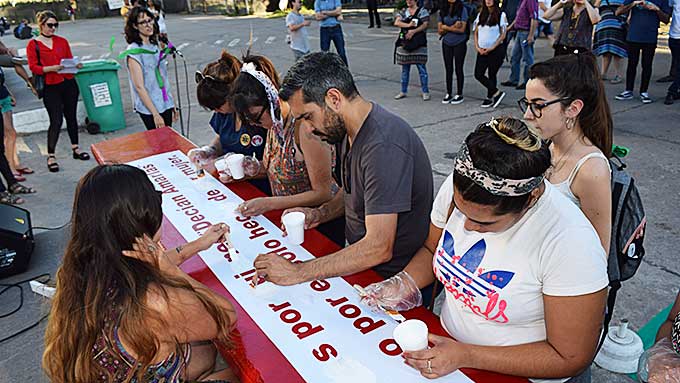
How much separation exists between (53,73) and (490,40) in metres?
5.55

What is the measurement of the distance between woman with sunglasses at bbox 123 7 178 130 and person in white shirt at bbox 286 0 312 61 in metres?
3.66

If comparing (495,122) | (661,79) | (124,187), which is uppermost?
(495,122)

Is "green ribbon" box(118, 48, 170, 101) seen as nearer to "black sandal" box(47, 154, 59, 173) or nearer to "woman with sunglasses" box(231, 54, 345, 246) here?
"black sandal" box(47, 154, 59, 173)

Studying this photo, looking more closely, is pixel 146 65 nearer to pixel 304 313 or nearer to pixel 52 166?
pixel 52 166

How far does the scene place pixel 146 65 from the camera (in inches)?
194

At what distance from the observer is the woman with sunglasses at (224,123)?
2.96 metres

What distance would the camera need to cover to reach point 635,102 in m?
6.86

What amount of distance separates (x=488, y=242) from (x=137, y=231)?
1.09m

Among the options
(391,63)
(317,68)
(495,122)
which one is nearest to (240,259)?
(317,68)

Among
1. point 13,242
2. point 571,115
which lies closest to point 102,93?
point 13,242

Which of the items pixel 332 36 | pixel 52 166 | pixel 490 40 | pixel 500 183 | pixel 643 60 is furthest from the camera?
pixel 332 36

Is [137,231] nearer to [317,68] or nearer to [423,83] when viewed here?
[317,68]

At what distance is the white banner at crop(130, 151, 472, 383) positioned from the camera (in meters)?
1.52

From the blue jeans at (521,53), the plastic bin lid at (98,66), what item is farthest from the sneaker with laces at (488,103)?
the plastic bin lid at (98,66)
